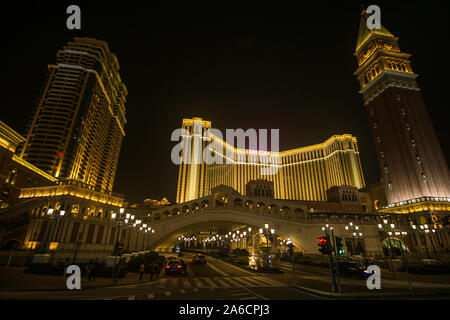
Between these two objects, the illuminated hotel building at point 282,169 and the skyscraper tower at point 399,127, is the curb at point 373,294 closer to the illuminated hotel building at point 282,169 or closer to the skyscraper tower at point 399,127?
the skyscraper tower at point 399,127

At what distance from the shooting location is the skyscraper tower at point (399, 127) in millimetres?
57844

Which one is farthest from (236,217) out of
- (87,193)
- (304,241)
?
(87,193)

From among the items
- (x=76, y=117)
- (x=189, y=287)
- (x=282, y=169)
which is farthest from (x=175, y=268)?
(x=282, y=169)

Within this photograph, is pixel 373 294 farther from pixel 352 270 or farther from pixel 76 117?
pixel 76 117

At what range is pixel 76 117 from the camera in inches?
3201

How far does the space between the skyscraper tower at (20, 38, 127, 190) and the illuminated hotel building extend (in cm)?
4287

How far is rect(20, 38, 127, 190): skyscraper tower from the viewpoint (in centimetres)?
7594

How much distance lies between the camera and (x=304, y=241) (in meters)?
46.9

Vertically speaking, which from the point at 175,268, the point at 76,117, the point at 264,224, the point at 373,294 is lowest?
the point at 373,294

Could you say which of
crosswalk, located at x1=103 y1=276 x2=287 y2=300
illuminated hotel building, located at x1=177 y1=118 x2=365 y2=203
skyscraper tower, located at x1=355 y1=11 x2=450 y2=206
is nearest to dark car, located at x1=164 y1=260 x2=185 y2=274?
crosswalk, located at x1=103 y1=276 x2=287 y2=300

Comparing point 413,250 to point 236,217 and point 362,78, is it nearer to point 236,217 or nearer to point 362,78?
point 236,217

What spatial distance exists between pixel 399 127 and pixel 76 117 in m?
104

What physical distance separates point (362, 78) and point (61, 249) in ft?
314

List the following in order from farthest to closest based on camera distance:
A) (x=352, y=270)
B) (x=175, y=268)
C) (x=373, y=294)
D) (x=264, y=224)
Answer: (x=264, y=224)
(x=175, y=268)
(x=352, y=270)
(x=373, y=294)
